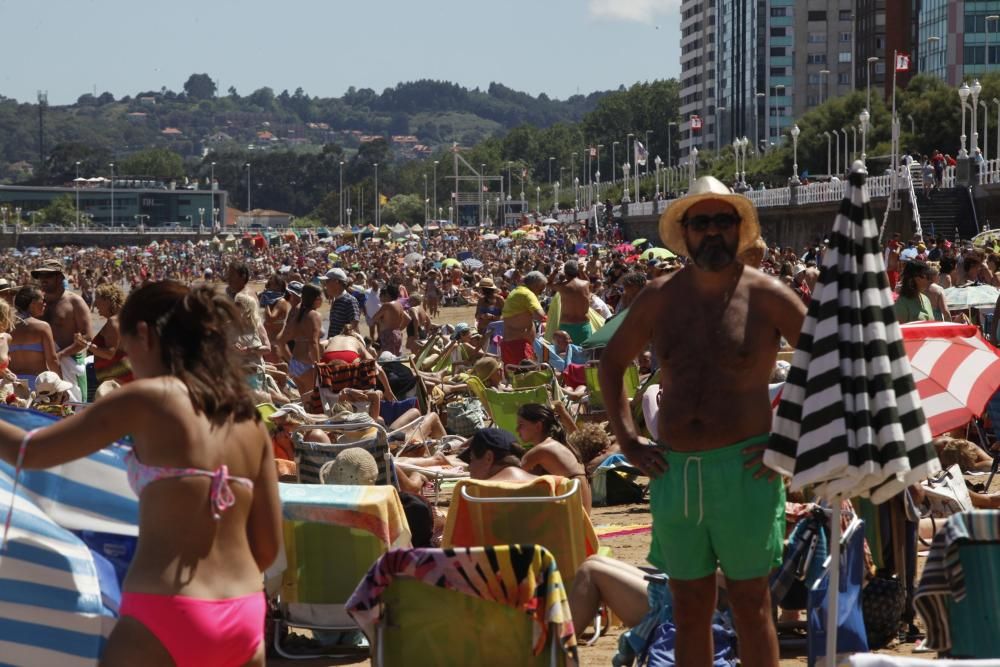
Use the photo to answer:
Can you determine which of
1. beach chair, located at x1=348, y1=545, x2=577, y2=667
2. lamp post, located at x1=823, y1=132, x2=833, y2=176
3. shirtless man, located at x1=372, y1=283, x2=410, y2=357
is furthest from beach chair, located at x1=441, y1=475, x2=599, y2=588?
lamp post, located at x1=823, y1=132, x2=833, y2=176

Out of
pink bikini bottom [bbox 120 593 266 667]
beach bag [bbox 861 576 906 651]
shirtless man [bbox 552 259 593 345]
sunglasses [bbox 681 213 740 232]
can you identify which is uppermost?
sunglasses [bbox 681 213 740 232]

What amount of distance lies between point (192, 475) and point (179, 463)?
1.4 inches

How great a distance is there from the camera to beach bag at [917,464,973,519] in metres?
6.11

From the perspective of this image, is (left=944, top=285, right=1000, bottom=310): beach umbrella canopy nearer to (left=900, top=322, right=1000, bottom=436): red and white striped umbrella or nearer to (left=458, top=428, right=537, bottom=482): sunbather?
(left=900, top=322, right=1000, bottom=436): red and white striped umbrella

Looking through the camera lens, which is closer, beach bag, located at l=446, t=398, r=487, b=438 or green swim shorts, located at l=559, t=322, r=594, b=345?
beach bag, located at l=446, t=398, r=487, b=438

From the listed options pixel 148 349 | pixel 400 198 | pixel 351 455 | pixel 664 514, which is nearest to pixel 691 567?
pixel 664 514

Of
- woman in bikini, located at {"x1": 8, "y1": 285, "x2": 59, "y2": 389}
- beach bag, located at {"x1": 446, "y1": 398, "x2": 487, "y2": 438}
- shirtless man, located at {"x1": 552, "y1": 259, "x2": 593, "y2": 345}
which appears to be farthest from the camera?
shirtless man, located at {"x1": 552, "y1": 259, "x2": 593, "y2": 345}

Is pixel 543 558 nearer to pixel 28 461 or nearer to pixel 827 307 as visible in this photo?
pixel 827 307

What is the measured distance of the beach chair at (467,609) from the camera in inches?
153

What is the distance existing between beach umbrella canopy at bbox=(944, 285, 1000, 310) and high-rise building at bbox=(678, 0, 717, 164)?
12965cm

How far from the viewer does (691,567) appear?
386 centimetres

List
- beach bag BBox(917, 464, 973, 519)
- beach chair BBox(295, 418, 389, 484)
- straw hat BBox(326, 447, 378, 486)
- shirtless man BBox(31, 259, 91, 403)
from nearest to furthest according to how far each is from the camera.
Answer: beach bag BBox(917, 464, 973, 519), straw hat BBox(326, 447, 378, 486), beach chair BBox(295, 418, 389, 484), shirtless man BBox(31, 259, 91, 403)

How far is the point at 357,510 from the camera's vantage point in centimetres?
547

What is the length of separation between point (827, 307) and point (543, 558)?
96 centimetres
